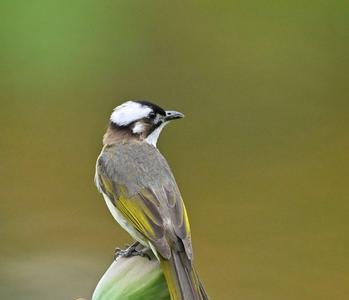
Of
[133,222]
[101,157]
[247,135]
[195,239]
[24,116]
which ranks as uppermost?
[24,116]

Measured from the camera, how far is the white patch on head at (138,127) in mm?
2182

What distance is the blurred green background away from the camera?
12.1ft

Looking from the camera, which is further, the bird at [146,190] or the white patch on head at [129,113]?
the white patch on head at [129,113]

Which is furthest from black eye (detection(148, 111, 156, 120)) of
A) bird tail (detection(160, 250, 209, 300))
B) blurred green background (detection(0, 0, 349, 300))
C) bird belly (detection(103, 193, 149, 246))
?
blurred green background (detection(0, 0, 349, 300))

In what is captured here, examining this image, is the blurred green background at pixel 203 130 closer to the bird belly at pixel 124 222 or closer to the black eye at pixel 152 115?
the black eye at pixel 152 115

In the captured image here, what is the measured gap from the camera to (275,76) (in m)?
4.98

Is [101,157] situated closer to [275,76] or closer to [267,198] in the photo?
[267,198]

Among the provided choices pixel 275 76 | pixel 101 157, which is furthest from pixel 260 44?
pixel 101 157

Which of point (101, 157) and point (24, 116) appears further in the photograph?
point (24, 116)

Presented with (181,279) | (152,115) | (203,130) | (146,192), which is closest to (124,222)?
(146,192)

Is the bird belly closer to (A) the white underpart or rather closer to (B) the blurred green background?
(A) the white underpart

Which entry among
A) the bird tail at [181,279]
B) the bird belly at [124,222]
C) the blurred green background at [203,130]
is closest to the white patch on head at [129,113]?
the bird belly at [124,222]

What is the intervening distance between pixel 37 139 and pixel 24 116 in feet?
0.71

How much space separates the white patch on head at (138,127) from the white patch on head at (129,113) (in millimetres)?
15
